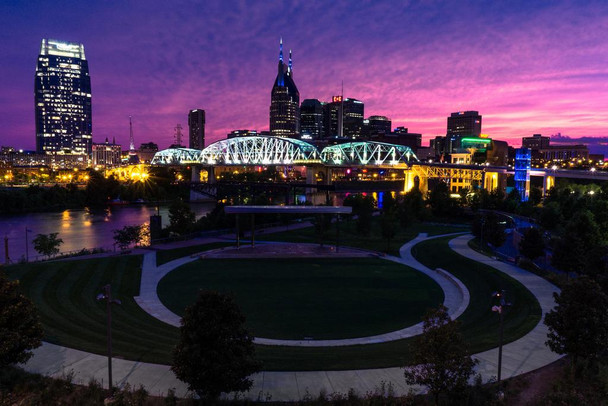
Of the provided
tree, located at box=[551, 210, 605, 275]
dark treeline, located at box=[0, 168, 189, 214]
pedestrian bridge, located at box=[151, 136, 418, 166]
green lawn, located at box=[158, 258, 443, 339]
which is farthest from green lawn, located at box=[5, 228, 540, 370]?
pedestrian bridge, located at box=[151, 136, 418, 166]

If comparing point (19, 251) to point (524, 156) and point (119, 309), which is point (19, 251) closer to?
point (119, 309)

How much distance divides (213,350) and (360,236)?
4259 centimetres

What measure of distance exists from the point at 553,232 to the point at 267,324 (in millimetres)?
45032

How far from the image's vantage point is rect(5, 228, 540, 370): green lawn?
17391 millimetres

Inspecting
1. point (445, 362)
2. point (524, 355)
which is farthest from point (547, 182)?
point (445, 362)

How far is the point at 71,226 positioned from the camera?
79875 mm

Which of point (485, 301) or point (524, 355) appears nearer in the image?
point (524, 355)

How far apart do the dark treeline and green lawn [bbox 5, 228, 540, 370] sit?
8452 cm

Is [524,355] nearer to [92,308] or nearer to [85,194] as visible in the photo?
[92,308]

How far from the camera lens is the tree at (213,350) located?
1266 centimetres

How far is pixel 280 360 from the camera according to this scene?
56.1ft

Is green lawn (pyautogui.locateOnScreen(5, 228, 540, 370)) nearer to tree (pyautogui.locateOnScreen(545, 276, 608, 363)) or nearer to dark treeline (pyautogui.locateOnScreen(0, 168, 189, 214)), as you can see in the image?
tree (pyautogui.locateOnScreen(545, 276, 608, 363))

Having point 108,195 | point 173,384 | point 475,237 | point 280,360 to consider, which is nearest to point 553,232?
point 475,237

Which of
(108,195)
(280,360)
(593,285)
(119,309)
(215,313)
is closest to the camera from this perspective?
(215,313)
